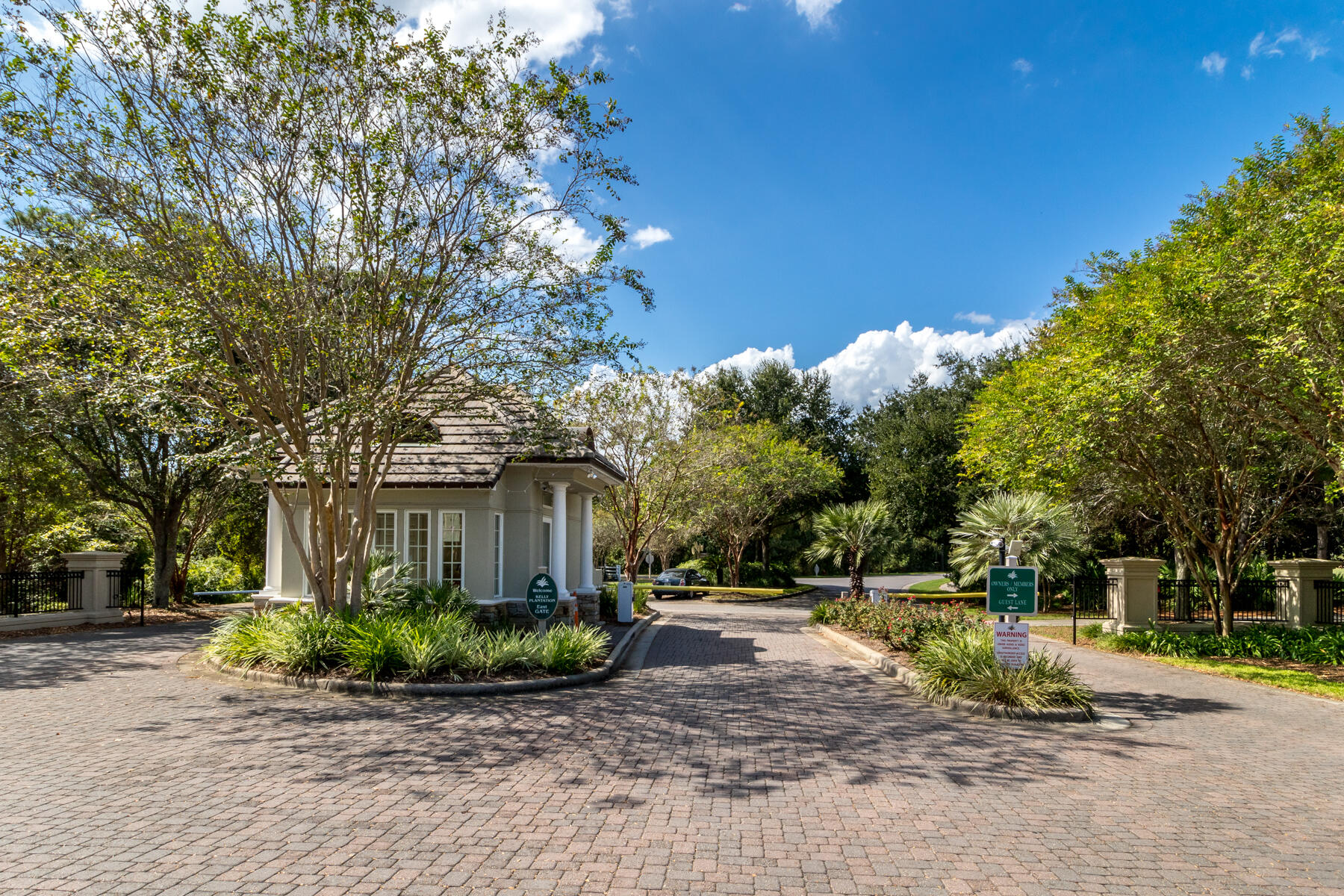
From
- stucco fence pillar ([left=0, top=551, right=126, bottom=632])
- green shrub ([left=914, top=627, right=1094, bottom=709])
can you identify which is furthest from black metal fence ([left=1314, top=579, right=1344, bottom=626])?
stucco fence pillar ([left=0, top=551, right=126, bottom=632])

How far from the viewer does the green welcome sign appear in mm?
13438

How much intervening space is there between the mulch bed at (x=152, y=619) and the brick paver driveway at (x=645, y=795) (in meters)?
7.20

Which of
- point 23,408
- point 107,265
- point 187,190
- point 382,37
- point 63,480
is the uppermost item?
point 382,37

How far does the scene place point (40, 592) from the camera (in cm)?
1786

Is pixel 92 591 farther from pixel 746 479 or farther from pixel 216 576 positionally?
pixel 746 479

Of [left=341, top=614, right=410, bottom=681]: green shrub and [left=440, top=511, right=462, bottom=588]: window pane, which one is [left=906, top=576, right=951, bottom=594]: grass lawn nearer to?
[left=440, top=511, right=462, bottom=588]: window pane

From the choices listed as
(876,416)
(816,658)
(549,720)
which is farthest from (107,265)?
(876,416)

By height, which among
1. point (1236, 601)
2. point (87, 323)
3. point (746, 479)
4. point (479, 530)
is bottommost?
point (1236, 601)

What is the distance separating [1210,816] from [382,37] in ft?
42.8

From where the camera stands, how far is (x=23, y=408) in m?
17.9

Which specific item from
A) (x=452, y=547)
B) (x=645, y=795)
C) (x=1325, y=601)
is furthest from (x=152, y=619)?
(x=1325, y=601)

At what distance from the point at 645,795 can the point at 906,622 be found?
9395 mm

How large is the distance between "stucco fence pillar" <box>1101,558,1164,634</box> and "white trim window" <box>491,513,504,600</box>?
13582 mm

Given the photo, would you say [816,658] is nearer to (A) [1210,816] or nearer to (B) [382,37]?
(A) [1210,816]
